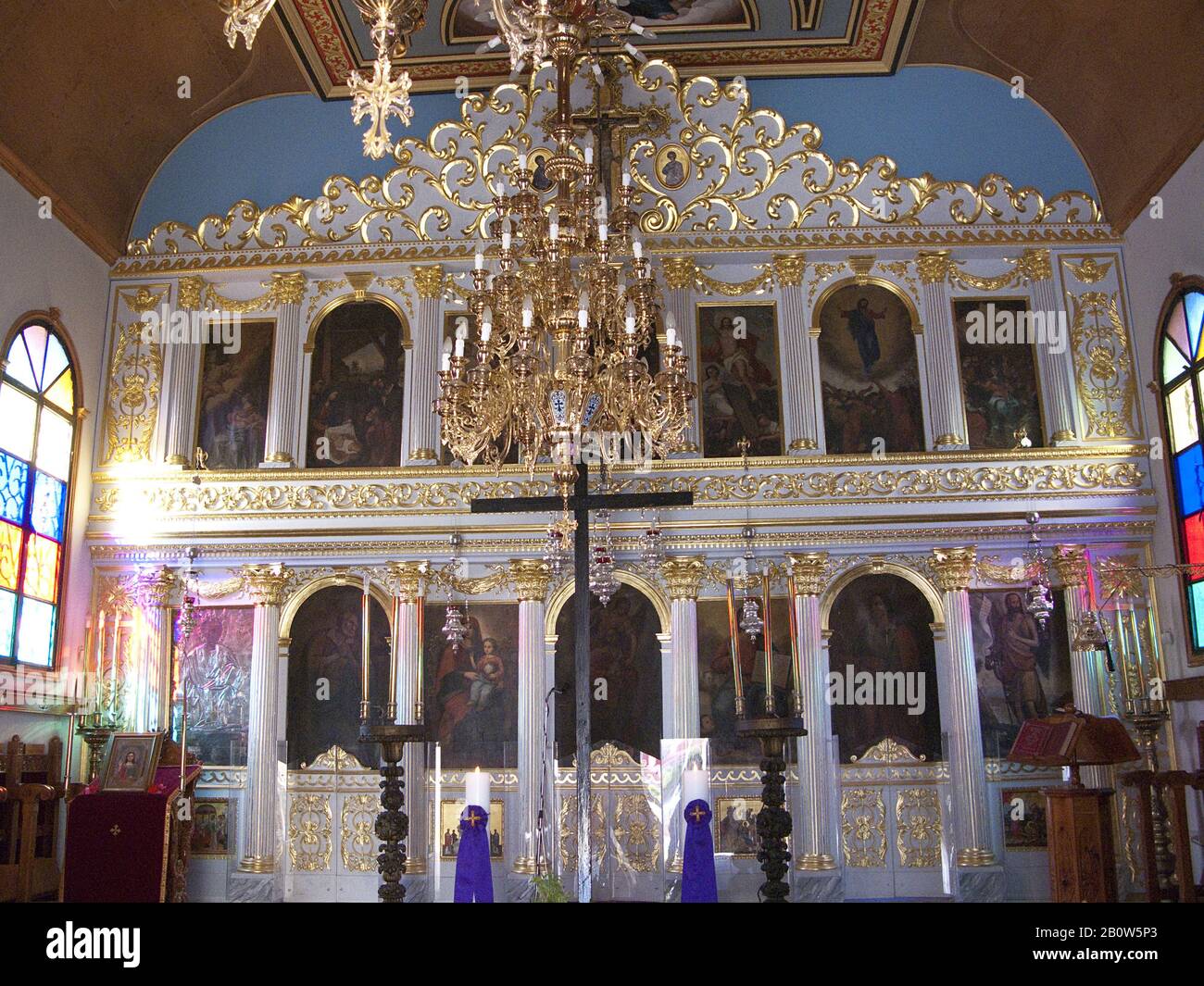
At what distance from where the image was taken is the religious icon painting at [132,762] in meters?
10.3

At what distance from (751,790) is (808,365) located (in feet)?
16.7

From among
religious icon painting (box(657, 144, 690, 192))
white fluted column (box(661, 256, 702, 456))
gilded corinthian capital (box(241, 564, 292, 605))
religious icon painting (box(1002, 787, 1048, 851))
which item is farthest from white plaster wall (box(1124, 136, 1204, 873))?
gilded corinthian capital (box(241, 564, 292, 605))

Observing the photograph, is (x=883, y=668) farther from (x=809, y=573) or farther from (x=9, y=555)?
(x=9, y=555)

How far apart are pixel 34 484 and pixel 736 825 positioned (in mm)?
8694

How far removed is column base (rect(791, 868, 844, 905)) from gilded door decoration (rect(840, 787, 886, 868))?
0.24m

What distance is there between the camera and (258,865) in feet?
38.4

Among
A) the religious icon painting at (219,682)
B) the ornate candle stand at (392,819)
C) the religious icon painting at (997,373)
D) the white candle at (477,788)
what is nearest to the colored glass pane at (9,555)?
the religious icon painting at (219,682)

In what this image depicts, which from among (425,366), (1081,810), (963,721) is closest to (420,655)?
(425,366)

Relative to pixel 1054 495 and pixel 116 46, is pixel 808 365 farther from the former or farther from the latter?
pixel 116 46

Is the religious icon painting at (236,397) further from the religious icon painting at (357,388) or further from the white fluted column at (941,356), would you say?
the white fluted column at (941,356)

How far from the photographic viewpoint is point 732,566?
12.5m

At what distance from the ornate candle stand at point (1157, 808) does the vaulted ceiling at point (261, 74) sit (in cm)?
592
